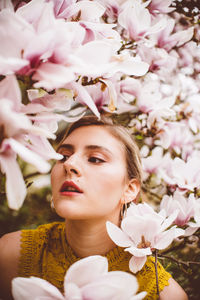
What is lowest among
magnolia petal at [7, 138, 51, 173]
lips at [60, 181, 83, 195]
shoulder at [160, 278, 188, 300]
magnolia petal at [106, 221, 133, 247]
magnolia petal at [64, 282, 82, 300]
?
shoulder at [160, 278, 188, 300]

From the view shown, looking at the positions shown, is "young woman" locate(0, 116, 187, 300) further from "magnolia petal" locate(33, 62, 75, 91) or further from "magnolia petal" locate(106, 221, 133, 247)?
"magnolia petal" locate(33, 62, 75, 91)

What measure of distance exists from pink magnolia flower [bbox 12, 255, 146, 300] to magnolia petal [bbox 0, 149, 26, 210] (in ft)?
0.49

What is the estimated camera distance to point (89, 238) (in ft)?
3.31

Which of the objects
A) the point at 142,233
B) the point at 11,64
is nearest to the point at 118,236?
the point at 142,233

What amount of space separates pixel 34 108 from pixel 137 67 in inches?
8.8

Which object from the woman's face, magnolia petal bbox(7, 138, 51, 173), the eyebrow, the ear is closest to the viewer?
magnolia petal bbox(7, 138, 51, 173)

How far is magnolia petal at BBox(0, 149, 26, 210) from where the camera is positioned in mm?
442

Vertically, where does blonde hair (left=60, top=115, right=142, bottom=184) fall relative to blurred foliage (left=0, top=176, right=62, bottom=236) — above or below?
above

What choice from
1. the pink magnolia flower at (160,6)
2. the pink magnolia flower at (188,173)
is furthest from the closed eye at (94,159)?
the pink magnolia flower at (160,6)

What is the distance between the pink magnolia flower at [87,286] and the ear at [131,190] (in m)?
0.55

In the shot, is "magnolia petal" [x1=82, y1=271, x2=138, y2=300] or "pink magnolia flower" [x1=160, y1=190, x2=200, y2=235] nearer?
"magnolia petal" [x1=82, y1=271, x2=138, y2=300]

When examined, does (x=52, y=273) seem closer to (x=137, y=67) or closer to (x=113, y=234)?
(x=113, y=234)

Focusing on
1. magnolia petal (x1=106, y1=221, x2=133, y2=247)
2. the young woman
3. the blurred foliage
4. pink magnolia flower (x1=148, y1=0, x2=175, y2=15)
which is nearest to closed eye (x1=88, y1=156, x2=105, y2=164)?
the young woman

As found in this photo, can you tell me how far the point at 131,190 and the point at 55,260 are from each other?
0.37 meters
